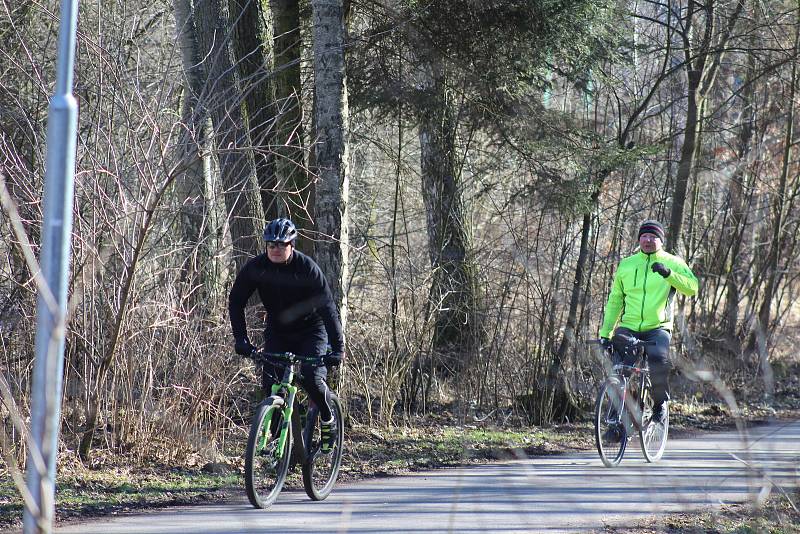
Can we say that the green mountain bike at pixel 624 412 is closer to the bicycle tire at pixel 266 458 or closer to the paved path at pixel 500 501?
the paved path at pixel 500 501

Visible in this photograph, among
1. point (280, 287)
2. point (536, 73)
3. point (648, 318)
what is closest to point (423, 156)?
point (536, 73)

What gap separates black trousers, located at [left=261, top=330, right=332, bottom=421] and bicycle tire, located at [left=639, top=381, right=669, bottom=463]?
4.06 meters

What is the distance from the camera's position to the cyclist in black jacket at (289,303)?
25.3 ft

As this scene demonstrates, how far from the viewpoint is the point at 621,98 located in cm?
1611

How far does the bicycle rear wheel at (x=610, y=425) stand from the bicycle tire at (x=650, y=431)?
33 centimetres

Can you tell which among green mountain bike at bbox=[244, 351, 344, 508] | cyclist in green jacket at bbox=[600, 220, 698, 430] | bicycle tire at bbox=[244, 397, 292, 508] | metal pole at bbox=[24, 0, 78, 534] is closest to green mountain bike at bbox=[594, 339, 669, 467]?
cyclist in green jacket at bbox=[600, 220, 698, 430]

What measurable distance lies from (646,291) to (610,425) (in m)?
1.45

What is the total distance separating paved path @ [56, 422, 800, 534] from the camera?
723 centimetres

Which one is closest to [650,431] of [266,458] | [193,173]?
[266,458]

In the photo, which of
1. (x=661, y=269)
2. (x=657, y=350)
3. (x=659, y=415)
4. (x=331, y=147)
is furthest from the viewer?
(x=331, y=147)

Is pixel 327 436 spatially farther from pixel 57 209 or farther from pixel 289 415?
pixel 57 209

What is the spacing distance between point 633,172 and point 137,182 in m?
7.89

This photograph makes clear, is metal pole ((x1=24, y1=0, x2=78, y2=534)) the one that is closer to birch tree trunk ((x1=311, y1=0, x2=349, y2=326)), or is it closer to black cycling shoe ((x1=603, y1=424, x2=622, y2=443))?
birch tree trunk ((x1=311, y1=0, x2=349, y2=326))

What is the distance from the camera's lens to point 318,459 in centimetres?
888
